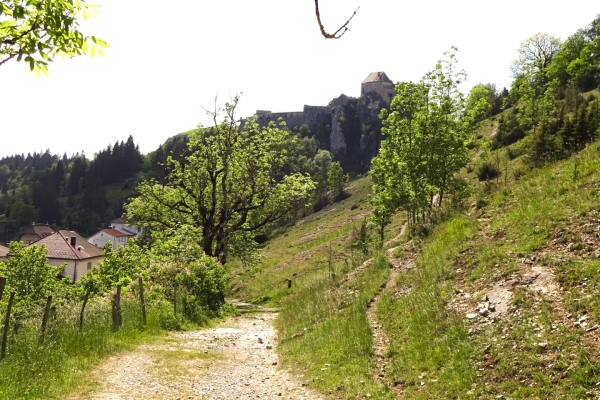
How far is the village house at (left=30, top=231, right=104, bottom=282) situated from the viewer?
226ft

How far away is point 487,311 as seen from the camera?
28.5 feet

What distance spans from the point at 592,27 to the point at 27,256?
329 feet

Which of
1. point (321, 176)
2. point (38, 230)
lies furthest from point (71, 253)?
point (38, 230)

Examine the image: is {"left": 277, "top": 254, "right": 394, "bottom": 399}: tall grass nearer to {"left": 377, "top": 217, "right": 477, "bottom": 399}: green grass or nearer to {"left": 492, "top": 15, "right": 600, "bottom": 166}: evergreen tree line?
{"left": 377, "top": 217, "right": 477, "bottom": 399}: green grass

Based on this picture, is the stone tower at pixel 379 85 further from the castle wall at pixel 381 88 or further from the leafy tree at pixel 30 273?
the leafy tree at pixel 30 273

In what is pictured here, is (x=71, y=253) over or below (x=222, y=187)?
below

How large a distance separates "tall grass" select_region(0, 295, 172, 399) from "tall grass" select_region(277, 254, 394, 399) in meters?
4.39

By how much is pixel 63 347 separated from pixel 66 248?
2743 inches

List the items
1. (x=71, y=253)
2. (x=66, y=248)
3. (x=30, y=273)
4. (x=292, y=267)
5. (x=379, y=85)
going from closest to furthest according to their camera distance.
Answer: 1. (x=30, y=273)
2. (x=292, y=267)
3. (x=71, y=253)
4. (x=66, y=248)
5. (x=379, y=85)

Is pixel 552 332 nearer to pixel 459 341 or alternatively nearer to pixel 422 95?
pixel 459 341

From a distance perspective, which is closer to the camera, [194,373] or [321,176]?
[194,373]

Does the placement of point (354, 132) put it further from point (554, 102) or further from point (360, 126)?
point (554, 102)

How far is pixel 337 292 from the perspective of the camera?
16.0 m

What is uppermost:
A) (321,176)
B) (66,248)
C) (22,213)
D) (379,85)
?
(379,85)
